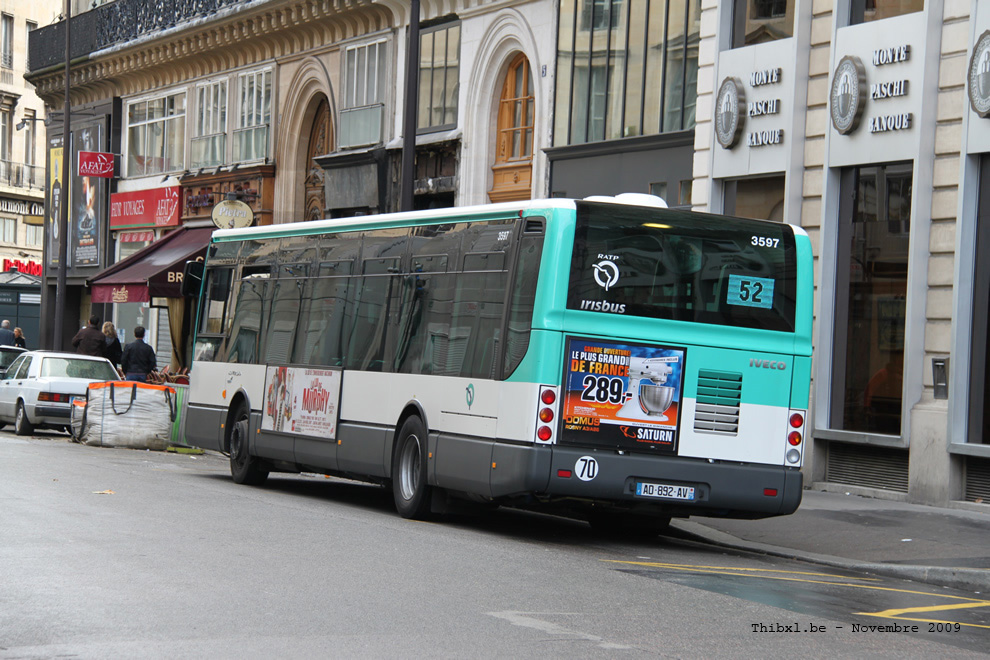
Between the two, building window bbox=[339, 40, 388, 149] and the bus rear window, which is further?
building window bbox=[339, 40, 388, 149]

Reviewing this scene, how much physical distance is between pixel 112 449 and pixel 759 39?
37.0 ft

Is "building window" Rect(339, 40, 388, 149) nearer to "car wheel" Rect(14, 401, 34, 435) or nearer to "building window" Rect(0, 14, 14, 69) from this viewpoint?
"car wheel" Rect(14, 401, 34, 435)

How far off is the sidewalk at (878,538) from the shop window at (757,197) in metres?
4.65

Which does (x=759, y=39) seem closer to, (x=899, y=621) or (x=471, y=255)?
(x=471, y=255)

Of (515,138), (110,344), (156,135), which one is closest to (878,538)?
(515,138)

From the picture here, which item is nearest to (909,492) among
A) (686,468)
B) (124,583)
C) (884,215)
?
(884,215)

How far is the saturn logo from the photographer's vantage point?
11891 millimetres

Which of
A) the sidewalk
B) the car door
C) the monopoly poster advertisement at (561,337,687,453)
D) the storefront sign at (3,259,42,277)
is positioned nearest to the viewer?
the sidewalk

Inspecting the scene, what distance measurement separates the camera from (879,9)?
59.0 feet

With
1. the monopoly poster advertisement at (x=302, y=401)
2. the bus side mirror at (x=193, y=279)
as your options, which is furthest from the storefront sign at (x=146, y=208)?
the monopoly poster advertisement at (x=302, y=401)

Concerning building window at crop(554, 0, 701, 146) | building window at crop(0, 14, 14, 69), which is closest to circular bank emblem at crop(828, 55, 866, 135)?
building window at crop(554, 0, 701, 146)

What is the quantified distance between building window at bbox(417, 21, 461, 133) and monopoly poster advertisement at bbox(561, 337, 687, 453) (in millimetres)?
16211

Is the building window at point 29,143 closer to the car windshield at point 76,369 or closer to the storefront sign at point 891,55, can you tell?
the car windshield at point 76,369

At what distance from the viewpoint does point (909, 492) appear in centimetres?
1692
